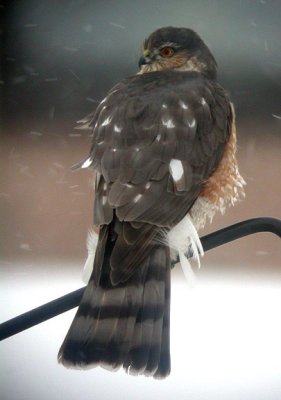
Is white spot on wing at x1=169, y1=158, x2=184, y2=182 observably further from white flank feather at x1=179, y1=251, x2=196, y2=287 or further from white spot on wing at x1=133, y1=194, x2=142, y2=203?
white flank feather at x1=179, y1=251, x2=196, y2=287

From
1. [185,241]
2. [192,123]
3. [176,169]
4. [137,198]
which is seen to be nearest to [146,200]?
[137,198]

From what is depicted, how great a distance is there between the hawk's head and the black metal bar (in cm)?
84

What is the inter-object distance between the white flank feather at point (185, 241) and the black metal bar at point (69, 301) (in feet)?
0.13

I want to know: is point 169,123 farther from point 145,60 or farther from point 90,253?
point 145,60

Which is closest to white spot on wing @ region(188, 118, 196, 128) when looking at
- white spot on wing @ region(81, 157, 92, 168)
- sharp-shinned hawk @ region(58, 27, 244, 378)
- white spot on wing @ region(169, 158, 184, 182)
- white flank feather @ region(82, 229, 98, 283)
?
sharp-shinned hawk @ region(58, 27, 244, 378)

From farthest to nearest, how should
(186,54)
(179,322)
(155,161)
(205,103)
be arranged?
(179,322), (186,54), (205,103), (155,161)

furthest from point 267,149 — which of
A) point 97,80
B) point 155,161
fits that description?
point 155,161

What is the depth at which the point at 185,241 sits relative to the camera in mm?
2635

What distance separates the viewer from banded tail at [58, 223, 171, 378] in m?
2.32

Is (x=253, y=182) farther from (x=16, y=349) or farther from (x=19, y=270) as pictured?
(x=16, y=349)

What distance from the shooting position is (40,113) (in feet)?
15.0

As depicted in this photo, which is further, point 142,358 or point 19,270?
point 19,270

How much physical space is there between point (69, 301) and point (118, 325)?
155 millimetres

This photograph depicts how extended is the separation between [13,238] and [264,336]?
4.54 feet
